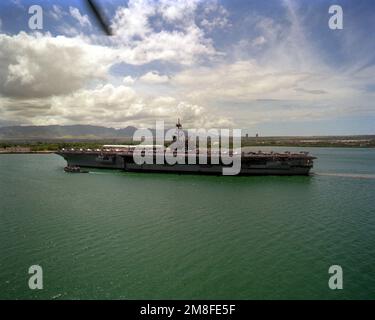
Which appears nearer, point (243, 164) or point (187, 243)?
point (187, 243)

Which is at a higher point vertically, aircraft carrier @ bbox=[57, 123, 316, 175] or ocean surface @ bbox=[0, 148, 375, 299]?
aircraft carrier @ bbox=[57, 123, 316, 175]

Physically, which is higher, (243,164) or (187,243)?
(243,164)

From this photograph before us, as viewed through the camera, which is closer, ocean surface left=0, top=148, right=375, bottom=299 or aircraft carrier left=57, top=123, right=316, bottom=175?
ocean surface left=0, top=148, right=375, bottom=299

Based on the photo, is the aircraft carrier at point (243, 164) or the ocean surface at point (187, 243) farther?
the aircraft carrier at point (243, 164)

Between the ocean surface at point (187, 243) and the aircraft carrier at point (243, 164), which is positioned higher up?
the aircraft carrier at point (243, 164)

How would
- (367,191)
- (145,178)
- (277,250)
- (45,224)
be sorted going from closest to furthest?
(277,250)
(45,224)
(367,191)
(145,178)
